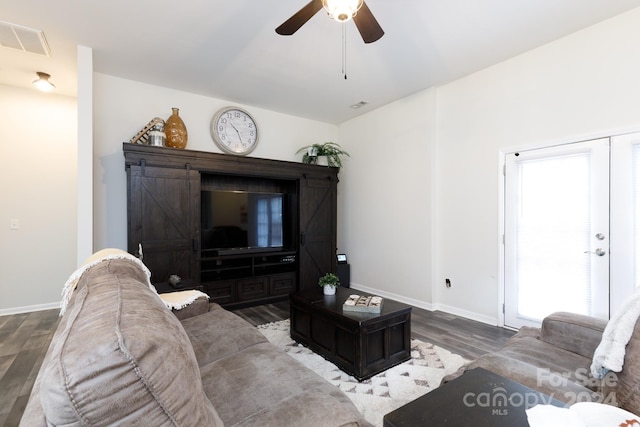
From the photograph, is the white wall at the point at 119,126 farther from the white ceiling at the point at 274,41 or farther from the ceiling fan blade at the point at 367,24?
the ceiling fan blade at the point at 367,24

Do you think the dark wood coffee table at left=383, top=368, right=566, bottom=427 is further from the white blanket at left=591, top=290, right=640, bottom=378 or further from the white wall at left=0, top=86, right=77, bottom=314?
the white wall at left=0, top=86, right=77, bottom=314

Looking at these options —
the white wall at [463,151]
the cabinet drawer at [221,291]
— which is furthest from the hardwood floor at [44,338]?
the white wall at [463,151]

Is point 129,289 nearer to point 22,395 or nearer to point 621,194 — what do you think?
point 22,395

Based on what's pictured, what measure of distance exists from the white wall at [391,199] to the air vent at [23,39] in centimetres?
397

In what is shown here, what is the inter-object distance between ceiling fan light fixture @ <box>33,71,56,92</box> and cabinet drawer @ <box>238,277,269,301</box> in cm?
330

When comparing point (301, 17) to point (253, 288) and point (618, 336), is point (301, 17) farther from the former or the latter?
point (253, 288)

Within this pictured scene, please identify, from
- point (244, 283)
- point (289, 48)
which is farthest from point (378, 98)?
point (244, 283)

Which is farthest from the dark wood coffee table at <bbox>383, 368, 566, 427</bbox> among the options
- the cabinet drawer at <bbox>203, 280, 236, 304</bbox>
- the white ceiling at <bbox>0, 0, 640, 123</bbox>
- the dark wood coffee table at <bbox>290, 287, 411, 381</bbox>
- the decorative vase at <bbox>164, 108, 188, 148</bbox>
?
the decorative vase at <bbox>164, 108, 188, 148</bbox>

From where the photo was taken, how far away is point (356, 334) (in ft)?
7.48

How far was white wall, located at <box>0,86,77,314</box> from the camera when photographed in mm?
3838

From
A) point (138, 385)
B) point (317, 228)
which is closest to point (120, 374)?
point (138, 385)

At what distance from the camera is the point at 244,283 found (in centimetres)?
415

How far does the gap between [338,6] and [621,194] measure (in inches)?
109

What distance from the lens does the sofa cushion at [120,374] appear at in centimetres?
63
